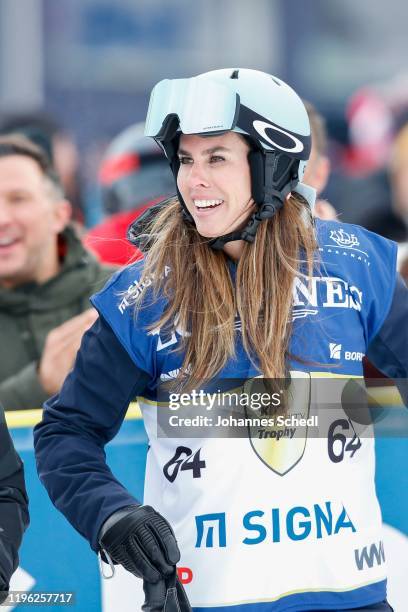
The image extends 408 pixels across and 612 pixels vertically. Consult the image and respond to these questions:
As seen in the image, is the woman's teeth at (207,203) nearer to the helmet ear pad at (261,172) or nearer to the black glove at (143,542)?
the helmet ear pad at (261,172)

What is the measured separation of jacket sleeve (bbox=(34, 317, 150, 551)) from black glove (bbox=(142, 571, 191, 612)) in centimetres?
21

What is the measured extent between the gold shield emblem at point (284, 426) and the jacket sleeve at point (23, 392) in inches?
54.5

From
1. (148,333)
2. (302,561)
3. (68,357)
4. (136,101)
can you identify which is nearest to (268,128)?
(148,333)

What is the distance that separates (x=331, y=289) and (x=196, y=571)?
→ 0.72m

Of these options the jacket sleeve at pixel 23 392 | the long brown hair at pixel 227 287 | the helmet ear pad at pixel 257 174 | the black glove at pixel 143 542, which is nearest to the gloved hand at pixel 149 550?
the black glove at pixel 143 542

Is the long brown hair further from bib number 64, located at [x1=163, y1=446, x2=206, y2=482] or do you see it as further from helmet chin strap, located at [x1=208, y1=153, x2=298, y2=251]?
bib number 64, located at [x1=163, y1=446, x2=206, y2=482]

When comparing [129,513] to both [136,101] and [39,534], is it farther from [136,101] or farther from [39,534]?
[136,101]

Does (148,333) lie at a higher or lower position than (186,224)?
lower

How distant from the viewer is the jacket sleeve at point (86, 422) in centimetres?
259

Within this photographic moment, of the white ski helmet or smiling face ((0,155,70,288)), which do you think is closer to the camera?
the white ski helmet

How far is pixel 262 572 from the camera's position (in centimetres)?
258

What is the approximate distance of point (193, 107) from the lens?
8.78ft

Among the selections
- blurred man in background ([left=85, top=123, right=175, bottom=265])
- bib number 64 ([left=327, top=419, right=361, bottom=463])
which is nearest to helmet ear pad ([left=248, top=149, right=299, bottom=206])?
bib number 64 ([left=327, top=419, right=361, bottom=463])

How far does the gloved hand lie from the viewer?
244 centimetres
